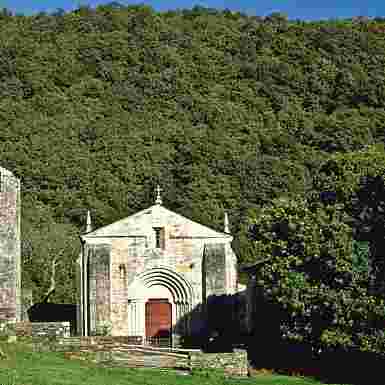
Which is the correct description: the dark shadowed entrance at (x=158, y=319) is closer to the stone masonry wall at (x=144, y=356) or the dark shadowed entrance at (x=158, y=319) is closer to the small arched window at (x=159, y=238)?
the small arched window at (x=159, y=238)

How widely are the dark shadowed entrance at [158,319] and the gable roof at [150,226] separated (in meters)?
2.99

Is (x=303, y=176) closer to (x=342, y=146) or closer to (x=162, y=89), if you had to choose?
(x=342, y=146)

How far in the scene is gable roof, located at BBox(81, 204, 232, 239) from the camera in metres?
35.7

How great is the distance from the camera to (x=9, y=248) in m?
30.8

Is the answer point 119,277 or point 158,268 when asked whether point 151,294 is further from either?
point 119,277

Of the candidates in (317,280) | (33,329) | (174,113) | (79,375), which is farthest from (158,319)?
(174,113)

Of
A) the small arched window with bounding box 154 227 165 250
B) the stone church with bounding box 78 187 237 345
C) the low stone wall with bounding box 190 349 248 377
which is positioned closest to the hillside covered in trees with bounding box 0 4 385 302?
the stone church with bounding box 78 187 237 345

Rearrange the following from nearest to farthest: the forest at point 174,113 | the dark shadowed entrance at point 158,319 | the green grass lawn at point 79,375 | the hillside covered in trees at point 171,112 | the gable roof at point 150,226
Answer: the green grass lawn at point 79,375 → the gable roof at point 150,226 → the dark shadowed entrance at point 158,319 → the forest at point 174,113 → the hillside covered in trees at point 171,112

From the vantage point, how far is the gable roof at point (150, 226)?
35.7 m

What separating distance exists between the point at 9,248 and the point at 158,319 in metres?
8.56

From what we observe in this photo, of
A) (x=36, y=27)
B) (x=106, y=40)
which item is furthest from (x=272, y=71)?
(x=36, y=27)

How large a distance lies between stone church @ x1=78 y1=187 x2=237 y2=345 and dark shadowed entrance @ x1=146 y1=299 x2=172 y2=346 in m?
0.10

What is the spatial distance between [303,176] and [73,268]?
75.9ft

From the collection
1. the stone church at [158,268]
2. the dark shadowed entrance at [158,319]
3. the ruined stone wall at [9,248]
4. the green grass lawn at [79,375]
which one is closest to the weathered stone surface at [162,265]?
the stone church at [158,268]
